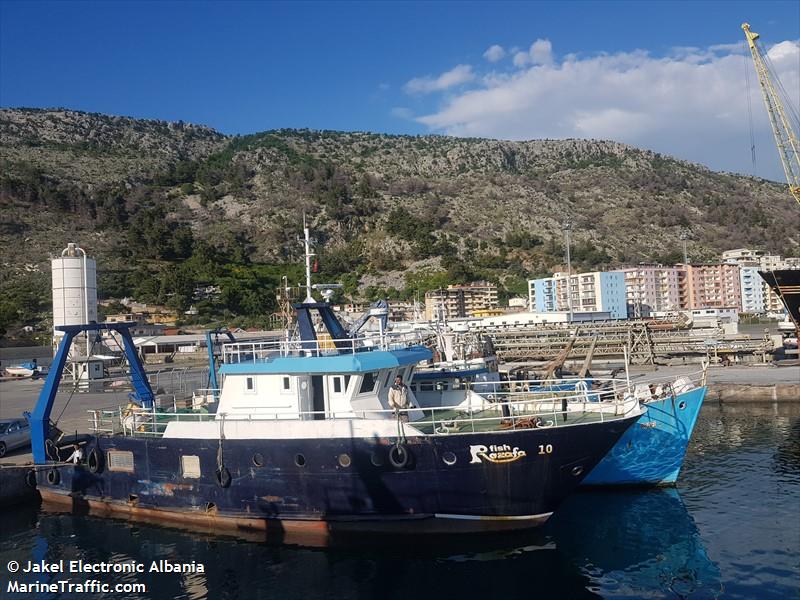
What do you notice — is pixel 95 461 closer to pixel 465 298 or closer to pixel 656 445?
pixel 656 445

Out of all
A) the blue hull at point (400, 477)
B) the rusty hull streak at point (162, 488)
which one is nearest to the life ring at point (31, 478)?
the rusty hull streak at point (162, 488)

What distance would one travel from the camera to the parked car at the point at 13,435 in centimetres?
1915

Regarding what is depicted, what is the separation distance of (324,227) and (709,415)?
101323 millimetres

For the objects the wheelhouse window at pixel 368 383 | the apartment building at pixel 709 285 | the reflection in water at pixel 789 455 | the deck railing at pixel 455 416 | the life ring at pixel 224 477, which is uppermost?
the apartment building at pixel 709 285

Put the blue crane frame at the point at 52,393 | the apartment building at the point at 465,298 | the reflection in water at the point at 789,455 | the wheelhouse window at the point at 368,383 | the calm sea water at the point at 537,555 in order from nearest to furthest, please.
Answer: the calm sea water at the point at 537,555, the wheelhouse window at the point at 368,383, the blue crane frame at the point at 52,393, the reflection in water at the point at 789,455, the apartment building at the point at 465,298

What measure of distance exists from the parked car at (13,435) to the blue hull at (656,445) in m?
19.3

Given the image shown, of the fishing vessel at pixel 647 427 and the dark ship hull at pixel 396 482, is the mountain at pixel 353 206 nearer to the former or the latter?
the dark ship hull at pixel 396 482

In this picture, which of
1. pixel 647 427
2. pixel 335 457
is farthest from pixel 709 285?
pixel 335 457

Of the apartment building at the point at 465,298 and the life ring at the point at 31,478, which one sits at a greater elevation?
the apartment building at the point at 465,298

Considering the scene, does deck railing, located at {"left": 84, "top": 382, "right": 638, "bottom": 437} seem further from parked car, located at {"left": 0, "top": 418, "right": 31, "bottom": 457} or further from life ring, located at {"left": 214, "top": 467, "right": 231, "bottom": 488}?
parked car, located at {"left": 0, "top": 418, "right": 31, "bottom": 457}

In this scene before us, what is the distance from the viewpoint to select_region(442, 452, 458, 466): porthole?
13094 millimetres

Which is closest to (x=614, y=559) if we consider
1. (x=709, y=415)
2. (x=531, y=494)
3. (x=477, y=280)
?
(x=531, y=494)

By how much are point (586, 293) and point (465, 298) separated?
18.6 metres

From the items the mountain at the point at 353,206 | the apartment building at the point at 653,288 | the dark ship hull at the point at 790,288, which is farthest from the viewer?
the apartment building at the point at 653,288
